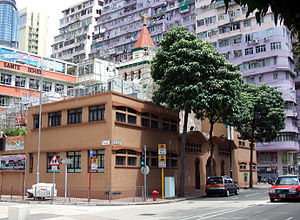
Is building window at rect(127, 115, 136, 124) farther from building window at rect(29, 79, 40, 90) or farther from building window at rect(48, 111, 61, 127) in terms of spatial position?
→ building window at rect(29, 79, 40, 90)

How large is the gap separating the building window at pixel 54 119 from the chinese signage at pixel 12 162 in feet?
14.2

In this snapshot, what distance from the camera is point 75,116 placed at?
1139 inches

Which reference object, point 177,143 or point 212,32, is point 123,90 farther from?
point 212,32

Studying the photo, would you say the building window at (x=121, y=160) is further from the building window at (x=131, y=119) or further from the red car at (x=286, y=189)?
the red car at (x=286, y=189)

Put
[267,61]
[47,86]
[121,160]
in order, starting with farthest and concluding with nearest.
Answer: [47,86], [267,61], [121,160]

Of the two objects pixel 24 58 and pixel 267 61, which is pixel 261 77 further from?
pixel 24 58

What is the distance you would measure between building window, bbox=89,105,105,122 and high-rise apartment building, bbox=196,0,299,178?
4287cm

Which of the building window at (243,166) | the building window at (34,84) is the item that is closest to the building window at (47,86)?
the building window at (34,84)

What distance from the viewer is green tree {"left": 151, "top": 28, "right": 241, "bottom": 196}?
27734 mm

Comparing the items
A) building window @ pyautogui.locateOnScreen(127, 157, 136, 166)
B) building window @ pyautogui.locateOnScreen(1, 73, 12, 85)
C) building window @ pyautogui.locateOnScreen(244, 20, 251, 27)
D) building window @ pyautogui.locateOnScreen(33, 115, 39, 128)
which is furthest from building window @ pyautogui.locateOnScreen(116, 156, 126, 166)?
building window @ pyautogui.locateOnScreen(244, 20, 251, 27)

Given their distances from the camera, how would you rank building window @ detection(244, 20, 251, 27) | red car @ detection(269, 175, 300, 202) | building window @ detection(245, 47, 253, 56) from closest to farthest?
red car @ detection(269, 175, 300, 202)
building window @ detection(245, 47, 253, 56)
building window @ detection(244, 20, 251, 27)

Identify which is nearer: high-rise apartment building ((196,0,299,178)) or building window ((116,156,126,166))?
building window ((116,156,126,166))

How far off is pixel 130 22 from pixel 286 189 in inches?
3103

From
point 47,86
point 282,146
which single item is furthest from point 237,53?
point 47,86
